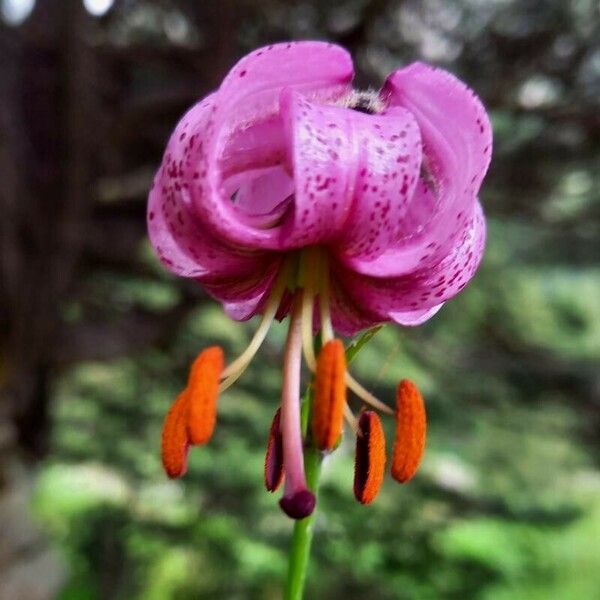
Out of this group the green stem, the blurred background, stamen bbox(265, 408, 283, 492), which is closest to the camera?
the green stem

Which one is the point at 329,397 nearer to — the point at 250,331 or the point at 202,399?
the point at 202,399

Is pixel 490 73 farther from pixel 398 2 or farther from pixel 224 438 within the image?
pixel 224 438

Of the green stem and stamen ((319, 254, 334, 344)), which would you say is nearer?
the green stem

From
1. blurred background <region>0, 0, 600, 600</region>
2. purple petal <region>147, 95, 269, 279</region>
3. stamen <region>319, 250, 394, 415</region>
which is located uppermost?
blurred background <region>0, 0, 600, 600</region>

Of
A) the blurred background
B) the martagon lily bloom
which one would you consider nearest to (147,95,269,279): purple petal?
the martagon lily bloom

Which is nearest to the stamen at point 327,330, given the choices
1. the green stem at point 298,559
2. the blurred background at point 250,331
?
the green stem at point 298,559

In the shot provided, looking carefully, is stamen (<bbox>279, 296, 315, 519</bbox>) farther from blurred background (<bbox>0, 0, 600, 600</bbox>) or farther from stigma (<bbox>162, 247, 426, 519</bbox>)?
blurred background (<bbox>0, 0, 600, 600</bbox>)

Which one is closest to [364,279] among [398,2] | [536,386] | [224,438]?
[398,2]
